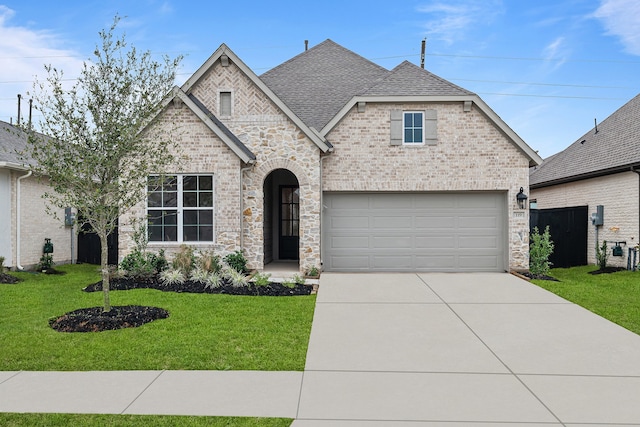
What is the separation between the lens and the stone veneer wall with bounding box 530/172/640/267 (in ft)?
48.6

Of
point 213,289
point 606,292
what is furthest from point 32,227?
point 606,292

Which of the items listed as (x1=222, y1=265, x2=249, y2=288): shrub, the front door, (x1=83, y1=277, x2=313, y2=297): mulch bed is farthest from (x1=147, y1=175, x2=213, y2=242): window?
the front door

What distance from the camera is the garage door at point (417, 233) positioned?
14.2 metres

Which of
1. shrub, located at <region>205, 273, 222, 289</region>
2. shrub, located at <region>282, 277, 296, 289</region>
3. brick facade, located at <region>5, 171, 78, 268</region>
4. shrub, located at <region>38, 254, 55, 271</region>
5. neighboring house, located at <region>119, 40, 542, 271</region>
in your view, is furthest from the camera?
shrub, located at <region>38, 254, 55, 271</region>

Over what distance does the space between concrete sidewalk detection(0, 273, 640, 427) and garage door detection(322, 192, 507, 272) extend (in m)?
6.01

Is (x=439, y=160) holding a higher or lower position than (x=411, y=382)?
higher

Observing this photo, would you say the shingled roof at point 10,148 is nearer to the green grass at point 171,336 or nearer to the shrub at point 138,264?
the shrub at point 138,264

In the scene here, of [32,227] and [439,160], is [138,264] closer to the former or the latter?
[32,227]

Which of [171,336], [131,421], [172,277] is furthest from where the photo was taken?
[172,277]

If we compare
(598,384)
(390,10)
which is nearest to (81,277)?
(390,10)

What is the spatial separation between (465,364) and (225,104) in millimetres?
10239

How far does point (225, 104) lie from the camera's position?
44.8 ft

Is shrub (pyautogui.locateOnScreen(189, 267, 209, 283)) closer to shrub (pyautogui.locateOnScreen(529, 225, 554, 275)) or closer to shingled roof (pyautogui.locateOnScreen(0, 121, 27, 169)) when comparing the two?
shingled roof (pyautogui.locateOnScreen(0, 121, 27, 169))

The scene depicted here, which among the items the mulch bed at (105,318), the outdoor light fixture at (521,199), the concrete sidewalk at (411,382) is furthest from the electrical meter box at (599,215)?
the mulch bed at (105,318)
